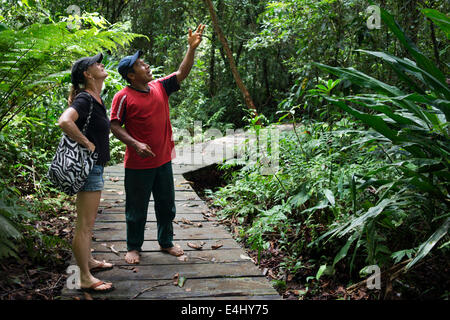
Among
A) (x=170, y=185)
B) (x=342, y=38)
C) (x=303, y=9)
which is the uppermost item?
(x=303, y=9)

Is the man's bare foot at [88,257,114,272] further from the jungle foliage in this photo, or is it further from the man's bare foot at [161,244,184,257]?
the man's bare foot at [161,244,184,257]

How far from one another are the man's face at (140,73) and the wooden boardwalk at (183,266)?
153 cm

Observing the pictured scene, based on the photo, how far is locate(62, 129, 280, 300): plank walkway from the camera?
2551 mm

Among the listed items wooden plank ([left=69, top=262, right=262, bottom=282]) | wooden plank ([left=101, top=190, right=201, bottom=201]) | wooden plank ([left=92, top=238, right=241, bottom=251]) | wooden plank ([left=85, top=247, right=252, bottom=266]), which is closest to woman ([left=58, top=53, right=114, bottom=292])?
wooden plank ([left=69, top=262, right=262, bottom=282])

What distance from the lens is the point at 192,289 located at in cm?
262

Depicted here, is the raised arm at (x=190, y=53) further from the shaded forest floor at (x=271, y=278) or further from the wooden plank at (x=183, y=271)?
the shaded forest floor at (x=271, y=278)

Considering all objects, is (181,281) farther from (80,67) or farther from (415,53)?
(415,53)

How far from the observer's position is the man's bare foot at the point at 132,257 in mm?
2997

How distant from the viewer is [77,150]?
2.42 meters

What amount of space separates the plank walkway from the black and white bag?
2.50 ft

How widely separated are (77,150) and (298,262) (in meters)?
2.01

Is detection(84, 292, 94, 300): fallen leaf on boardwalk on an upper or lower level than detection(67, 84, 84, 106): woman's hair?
lower

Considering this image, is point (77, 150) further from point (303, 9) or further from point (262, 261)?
point (303, 9)
